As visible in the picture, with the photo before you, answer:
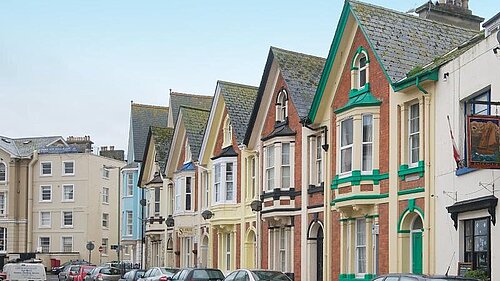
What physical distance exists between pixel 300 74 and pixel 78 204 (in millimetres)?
49281

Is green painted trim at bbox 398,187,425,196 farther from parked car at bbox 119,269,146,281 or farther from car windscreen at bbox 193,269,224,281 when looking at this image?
parked car at bbox 119,269,146,281

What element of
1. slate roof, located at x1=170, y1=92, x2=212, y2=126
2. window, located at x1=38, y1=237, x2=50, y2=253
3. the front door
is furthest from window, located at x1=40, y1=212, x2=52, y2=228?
the front door

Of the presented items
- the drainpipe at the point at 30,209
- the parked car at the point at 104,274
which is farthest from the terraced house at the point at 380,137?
the drainpipe at the point at 30,209

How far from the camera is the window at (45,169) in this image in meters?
81.7

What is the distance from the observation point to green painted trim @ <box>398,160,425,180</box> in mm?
25286

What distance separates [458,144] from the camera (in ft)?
76.2

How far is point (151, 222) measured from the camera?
5150cm

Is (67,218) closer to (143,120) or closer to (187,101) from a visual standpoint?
(143,120)

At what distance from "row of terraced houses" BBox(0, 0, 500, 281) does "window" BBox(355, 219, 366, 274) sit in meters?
0.07

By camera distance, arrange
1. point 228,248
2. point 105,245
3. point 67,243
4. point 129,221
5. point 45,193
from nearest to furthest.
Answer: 1. point 228,248
2. point 129,221
3. point 67,243
4. point 45,193
5. point 105,245

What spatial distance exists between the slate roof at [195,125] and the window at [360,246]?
55.6 ft

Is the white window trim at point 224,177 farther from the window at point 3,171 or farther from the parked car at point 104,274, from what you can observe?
the window at point 3,171

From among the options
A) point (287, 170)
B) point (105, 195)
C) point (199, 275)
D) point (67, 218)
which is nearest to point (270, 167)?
point (287, 170)

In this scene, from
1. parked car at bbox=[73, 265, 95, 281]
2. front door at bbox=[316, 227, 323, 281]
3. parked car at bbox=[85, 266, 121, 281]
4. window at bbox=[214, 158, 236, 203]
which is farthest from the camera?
Result: parked car at bbox=[73, 265, 95, 281]
